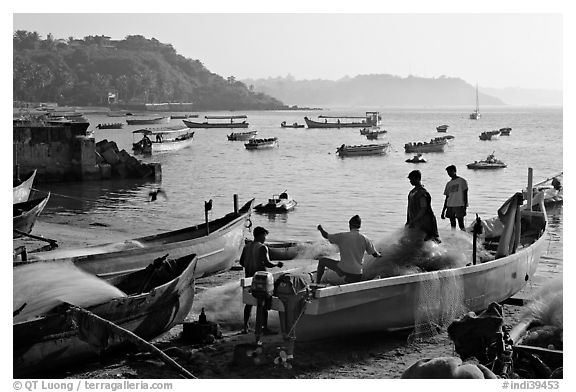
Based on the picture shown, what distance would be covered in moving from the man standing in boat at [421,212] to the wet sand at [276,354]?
190cm

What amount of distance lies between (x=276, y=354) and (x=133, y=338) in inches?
79.2

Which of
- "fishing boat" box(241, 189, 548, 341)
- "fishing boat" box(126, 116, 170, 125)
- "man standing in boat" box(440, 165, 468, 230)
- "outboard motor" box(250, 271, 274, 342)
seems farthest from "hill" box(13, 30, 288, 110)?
"outboard motor" box(250, 271, 274, 342)

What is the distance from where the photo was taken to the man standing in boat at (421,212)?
43.7 ft

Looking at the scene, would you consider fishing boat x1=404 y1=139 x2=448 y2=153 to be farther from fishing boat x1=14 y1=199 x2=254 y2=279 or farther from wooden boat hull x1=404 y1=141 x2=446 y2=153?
fishing boat x1=14 y1=199 x2=254 y2=279

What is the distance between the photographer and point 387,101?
156 m

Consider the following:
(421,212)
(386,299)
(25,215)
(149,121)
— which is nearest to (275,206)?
(25,215)

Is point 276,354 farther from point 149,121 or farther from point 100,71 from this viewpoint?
point 149,121

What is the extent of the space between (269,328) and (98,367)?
8.41 feet

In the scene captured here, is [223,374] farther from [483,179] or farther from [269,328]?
[483,179]

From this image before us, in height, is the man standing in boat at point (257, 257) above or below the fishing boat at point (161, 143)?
above

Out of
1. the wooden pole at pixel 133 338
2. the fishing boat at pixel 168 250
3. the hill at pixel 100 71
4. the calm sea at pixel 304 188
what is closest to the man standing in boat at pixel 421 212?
the fishing boat at pixel 168 250

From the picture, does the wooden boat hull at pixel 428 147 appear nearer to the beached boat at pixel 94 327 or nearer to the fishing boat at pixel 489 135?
the fishing boat at pixel 489 135

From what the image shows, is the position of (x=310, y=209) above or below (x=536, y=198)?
below
